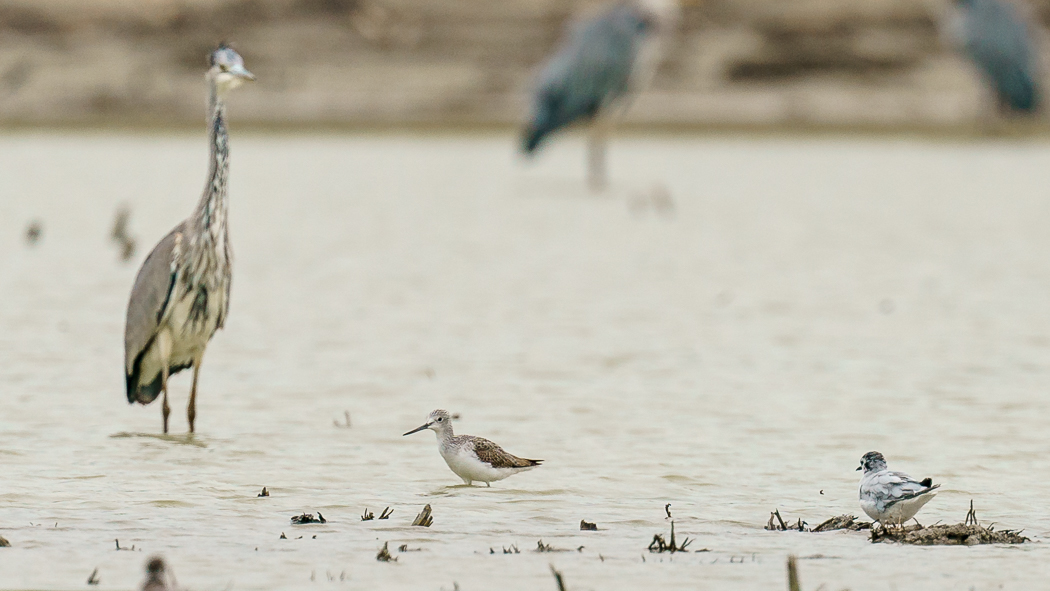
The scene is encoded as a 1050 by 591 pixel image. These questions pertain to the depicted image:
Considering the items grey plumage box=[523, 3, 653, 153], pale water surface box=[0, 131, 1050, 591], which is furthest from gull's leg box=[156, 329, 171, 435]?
grey plumage box=[523, 3, 653, 153]

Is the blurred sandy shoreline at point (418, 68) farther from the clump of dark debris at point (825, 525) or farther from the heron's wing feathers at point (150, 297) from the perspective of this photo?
the clump of dark debris at point (825, 525)

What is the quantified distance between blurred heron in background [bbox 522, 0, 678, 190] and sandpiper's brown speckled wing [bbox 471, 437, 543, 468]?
45.4 ft

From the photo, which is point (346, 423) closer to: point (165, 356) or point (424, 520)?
point (165, 356)

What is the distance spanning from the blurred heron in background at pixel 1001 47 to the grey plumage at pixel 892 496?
67.7 feet

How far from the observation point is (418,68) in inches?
1057

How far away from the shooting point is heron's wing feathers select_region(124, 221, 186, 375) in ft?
22.4

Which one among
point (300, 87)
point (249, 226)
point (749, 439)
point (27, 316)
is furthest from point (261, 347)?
point (300, 87)

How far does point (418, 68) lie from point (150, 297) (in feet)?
66.3

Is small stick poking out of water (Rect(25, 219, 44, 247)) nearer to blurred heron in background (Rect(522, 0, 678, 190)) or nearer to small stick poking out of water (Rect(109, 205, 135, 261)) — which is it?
small stick poking out of water (Rect(109, 205, 135, 261))

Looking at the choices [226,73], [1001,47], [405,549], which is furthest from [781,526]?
[1001,47]

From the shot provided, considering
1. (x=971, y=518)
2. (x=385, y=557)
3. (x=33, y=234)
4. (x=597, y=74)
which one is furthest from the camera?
(x=597, y=74)

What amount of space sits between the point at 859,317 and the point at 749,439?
150 inches

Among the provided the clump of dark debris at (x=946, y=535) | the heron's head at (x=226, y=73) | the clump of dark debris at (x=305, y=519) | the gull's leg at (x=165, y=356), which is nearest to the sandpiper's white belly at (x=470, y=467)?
the clump of dark debris at (x=305, y=519)

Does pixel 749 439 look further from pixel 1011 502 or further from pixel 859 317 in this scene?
pixel 859 317
